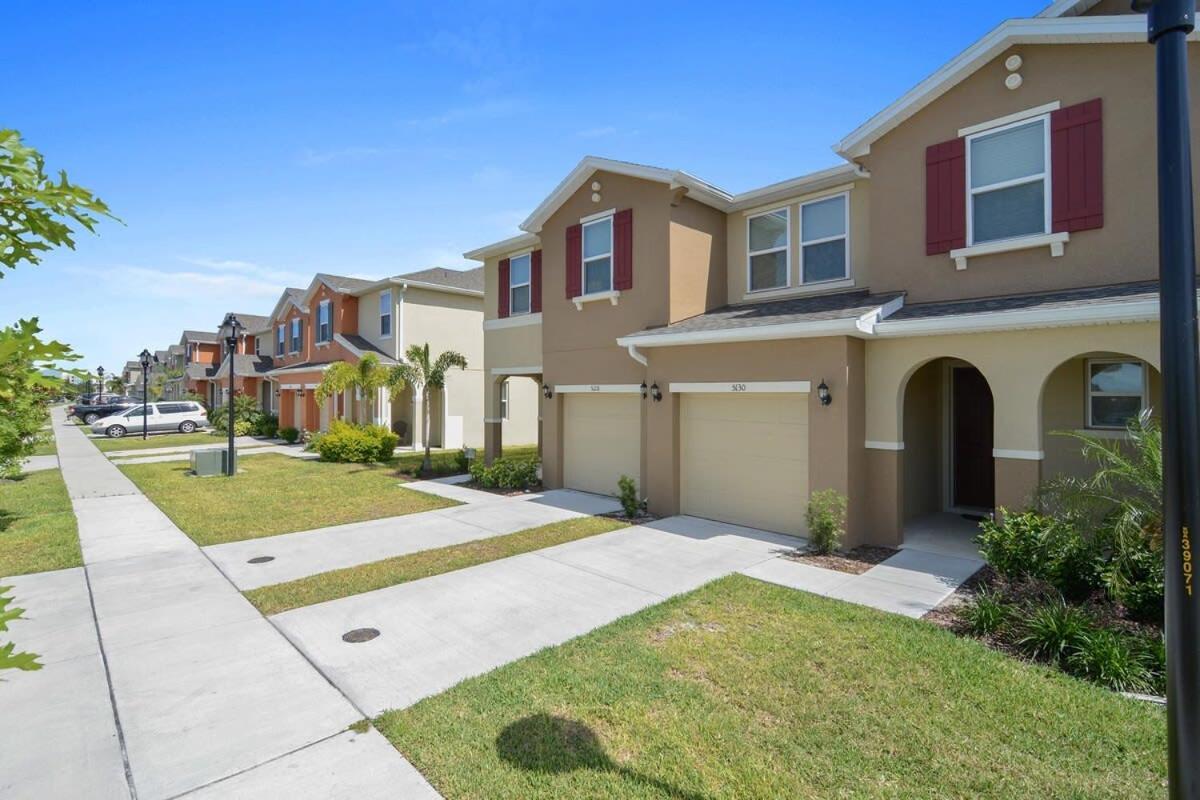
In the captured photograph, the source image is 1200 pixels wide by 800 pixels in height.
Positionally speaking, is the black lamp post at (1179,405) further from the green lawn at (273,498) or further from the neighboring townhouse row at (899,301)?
the green lawn at (273,498)

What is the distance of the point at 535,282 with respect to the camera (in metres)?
15.7

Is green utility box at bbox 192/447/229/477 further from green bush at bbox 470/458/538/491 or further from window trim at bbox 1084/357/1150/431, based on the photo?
window trim at bbox 1084/357/1150/431

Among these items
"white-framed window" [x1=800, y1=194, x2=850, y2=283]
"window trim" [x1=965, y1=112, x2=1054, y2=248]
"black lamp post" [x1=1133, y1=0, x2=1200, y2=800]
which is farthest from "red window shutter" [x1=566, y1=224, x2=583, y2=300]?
"black lamp post" [x1=1133, y1=0, x2=1200, y2=800]

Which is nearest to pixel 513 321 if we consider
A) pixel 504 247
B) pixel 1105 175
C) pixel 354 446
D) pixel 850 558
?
pixel 504 247

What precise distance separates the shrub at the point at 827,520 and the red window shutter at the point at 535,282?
9216 millimetres

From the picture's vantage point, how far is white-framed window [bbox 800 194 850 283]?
10836mm

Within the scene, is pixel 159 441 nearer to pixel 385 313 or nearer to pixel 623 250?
pixel 385 313

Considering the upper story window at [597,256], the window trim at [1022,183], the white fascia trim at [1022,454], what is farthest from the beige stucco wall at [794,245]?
the white fascia trim at [1022,454]

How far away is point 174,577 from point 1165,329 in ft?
32.2

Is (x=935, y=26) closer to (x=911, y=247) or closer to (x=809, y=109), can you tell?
(x=809, y=109)

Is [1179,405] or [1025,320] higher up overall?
[1025,320]

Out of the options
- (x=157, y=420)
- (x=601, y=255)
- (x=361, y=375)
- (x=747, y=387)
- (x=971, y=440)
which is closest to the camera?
(x=747, y=387)

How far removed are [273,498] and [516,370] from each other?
21.1ft

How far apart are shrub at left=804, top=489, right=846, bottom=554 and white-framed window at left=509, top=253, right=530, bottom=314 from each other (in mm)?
9654
